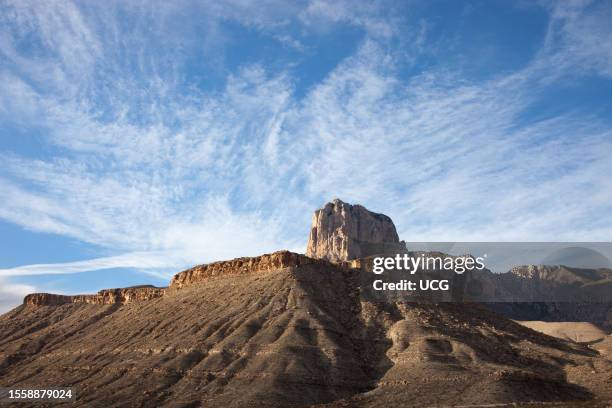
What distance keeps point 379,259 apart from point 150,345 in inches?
1376

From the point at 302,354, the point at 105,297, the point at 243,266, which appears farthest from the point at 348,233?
the point at 302,354

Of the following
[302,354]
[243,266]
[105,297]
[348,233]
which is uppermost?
[348,233]

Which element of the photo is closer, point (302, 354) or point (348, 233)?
point (302, 354)

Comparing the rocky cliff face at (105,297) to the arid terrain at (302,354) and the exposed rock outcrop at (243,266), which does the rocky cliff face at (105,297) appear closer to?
the exposed rock outcrop at (243,266)

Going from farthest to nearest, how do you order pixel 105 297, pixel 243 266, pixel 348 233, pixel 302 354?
1. pixel 348 233
2. pixel 105 297
3. pixel 243 266
4. pixel 302 354

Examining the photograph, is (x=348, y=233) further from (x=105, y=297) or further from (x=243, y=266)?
(x=243, y=266)

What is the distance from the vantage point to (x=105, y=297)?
128 m

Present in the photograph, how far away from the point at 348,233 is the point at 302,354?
9711 centimetres

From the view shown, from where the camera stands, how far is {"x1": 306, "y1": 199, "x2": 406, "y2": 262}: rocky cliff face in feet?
513

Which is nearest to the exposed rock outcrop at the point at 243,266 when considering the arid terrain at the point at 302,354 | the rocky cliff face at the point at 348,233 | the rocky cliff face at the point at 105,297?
the arid terrain at the point at 302,354

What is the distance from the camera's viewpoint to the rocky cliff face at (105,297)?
118131 mm

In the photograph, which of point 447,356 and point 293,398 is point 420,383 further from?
point 293,398

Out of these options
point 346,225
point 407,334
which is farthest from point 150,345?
point 346,225

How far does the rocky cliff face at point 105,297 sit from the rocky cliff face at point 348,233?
162ft
